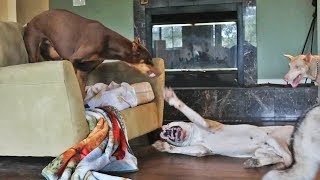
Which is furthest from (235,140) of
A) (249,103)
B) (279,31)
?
(279,31)

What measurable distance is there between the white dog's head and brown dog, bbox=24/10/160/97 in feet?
1.85

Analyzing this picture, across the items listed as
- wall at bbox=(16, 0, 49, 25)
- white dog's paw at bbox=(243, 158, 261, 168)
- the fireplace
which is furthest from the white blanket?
wall at bbox=(16, 0, 49, 25)

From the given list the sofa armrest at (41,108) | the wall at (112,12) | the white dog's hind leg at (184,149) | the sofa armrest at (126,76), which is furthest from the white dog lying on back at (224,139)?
the wall at (112,12)

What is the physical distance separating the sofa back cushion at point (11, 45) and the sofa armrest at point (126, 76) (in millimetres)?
605

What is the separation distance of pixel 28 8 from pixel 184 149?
427 centimetres

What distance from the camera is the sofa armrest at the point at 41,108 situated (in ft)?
7.06

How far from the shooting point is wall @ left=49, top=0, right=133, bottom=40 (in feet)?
18.7

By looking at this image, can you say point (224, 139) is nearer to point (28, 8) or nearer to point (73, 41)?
point (73, 41)

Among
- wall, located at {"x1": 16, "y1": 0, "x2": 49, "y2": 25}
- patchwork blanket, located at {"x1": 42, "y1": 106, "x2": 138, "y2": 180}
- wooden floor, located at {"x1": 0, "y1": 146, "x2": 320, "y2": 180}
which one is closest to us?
patchwork blanket, located at {"x1": 42, "y1": 106, "x2": 138, "y2": 180}

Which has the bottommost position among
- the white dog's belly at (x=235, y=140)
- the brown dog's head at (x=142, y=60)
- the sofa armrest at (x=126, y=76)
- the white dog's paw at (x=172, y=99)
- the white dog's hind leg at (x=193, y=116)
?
the white dog's belly at (x=235, y=140)

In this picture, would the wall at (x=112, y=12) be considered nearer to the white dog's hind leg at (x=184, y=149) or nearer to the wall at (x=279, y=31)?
the wall at (x=279, y=31)

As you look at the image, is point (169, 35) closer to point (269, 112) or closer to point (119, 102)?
point (269, 112)

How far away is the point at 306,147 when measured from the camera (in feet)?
3.96

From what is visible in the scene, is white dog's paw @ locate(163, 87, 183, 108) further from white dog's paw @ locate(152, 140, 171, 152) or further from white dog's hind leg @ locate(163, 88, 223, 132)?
white dog's paw @ locate(152, 140, 171, 152)
